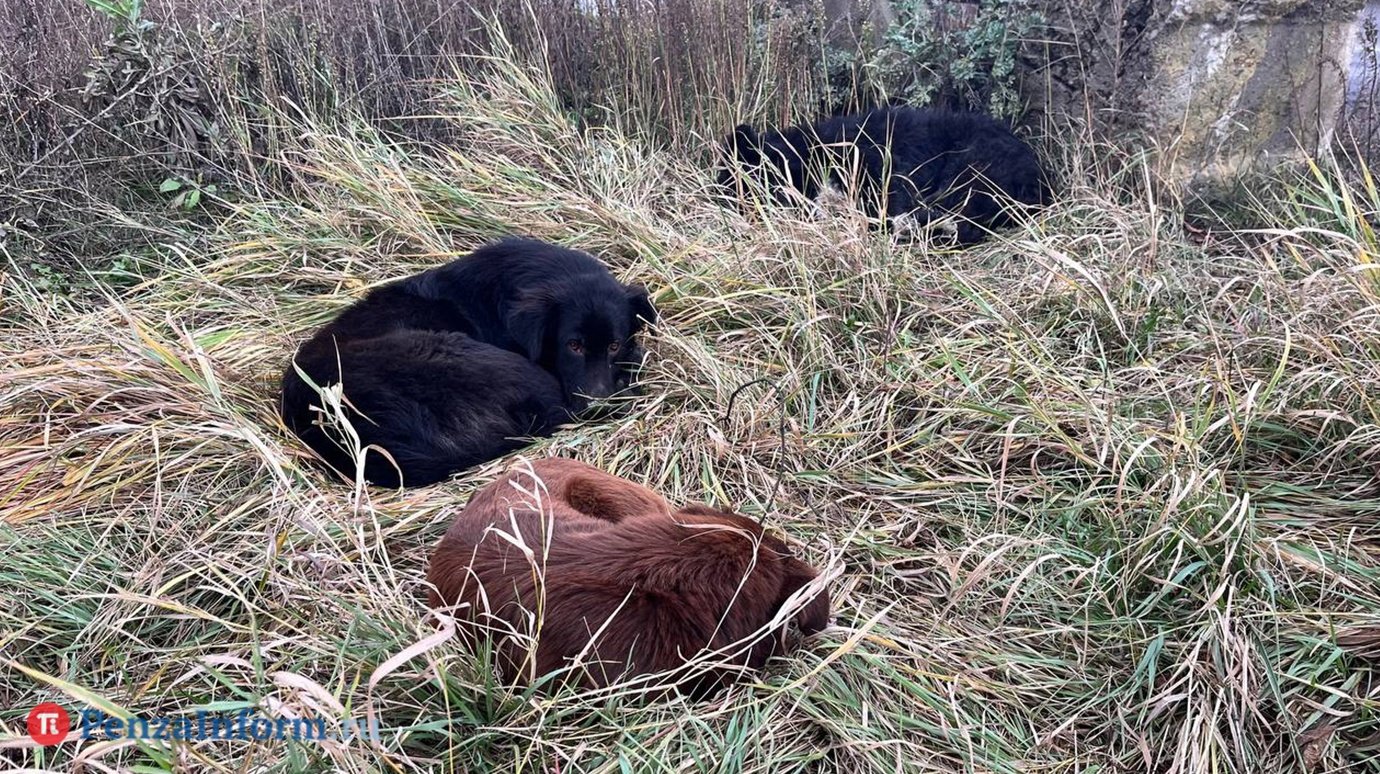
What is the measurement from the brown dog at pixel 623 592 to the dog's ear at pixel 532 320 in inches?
62.8

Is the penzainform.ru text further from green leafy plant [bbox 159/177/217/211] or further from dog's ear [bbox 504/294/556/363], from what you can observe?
green leafy plant [bbox 159/177/217/211]

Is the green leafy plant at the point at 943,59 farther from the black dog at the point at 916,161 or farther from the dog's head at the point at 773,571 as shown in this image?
the dog's head at the point at 773,571

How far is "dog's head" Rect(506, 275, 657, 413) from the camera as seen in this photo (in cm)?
418

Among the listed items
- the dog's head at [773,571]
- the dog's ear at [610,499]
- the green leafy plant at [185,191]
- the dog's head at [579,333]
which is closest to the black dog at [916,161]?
the dog's head at [579,333]

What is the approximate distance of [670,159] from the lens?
6.21 meters

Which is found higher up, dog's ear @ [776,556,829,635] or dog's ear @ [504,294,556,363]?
dog's ear @ [504,294,556,363]

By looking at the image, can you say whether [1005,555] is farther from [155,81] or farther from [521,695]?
[155,81]

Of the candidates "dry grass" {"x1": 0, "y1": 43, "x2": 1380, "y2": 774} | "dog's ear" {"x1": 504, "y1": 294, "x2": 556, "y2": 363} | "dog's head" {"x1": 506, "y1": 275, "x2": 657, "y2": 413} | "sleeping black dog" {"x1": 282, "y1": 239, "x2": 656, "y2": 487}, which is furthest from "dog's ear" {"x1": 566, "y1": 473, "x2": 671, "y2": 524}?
"dog's ear" {"x1": 504, "y1": 294, "x2": 556, "y2": 363}

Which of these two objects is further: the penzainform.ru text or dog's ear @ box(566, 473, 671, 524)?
dog's ear @ box(566, 473, 671, 524)

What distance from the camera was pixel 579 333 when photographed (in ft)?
13.7

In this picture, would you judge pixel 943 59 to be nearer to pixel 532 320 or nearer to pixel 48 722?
pixel 532 320

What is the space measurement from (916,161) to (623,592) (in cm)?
421

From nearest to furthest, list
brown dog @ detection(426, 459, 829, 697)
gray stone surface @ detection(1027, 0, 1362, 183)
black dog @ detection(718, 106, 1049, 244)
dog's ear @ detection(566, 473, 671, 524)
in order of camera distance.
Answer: brown dog @ detection(426, 459, 829, 697)
dog's ear @ detection(566, 473, 671, 524)
gray stone surface @ detection(1027, 0, 1362, 183)
black dog @ detection(718, 106, 1049, 244)

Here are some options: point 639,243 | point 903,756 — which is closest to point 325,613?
point 903,756
